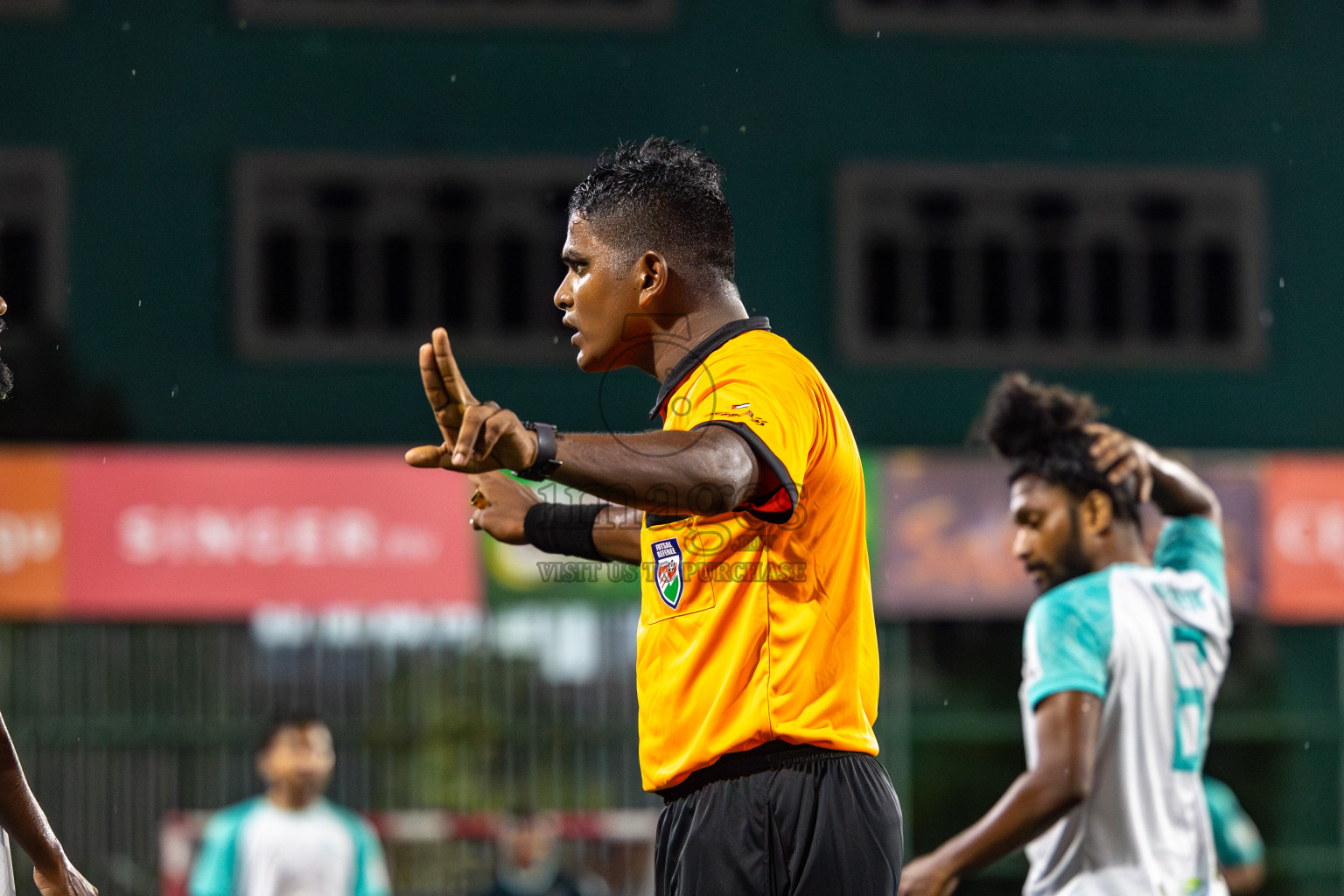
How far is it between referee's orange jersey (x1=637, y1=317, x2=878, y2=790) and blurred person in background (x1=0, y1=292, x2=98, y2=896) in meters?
1.26

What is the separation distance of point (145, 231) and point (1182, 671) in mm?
11981

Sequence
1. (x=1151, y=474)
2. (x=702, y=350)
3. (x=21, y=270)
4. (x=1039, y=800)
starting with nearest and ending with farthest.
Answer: (x=702, y=350) < (x=1039, y=800) < (x=1151, y=474) < (x=21, y=270)

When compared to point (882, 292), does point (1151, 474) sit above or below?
below

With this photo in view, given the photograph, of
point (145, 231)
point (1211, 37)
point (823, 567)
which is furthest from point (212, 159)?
point (823, 567)

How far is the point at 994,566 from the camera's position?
13.3 metres

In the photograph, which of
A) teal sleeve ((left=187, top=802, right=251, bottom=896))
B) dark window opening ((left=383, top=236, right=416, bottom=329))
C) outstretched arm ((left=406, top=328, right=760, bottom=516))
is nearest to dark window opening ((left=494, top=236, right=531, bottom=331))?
dark window opening ((left=383, top=236, right=416, bottom=329))

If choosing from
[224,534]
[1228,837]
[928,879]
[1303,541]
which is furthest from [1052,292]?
[928,879]

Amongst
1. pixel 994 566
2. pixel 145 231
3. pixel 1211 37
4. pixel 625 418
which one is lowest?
pixel 994 566

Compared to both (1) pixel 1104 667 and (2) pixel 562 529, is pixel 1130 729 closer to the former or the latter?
(1) pixel 1104 667

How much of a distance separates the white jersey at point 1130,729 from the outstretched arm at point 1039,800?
0.05 metres

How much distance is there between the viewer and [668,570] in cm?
297

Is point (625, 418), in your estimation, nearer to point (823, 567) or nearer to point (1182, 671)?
point (1182, 671)

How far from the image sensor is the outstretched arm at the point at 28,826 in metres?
3.39

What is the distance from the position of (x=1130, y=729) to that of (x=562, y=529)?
168cm
